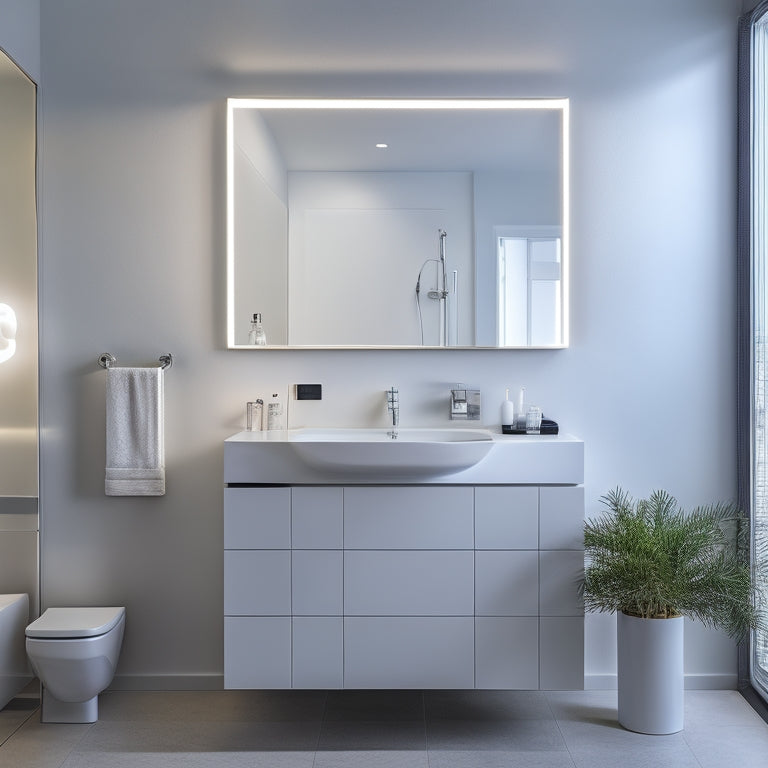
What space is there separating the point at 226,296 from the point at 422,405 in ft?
2.66

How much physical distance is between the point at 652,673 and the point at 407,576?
807 mm

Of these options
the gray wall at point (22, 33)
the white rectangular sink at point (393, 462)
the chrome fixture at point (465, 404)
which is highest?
the gray wall at point (22, 33)

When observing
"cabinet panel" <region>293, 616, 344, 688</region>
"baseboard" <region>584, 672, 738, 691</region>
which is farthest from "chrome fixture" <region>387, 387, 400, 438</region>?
"baseboard" <region>584, 672, 738, 691</region>

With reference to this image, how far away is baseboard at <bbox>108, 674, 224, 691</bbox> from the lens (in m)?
2.60

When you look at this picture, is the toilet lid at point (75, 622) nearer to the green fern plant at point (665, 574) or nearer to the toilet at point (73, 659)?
the toilet at point (73, 659)

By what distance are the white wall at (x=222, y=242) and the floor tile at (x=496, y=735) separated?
42 centimetres

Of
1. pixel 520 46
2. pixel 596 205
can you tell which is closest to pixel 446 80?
pixel 520 46

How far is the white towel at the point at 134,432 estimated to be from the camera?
250cm

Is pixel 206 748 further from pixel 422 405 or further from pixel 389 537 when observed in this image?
A: pixel 422 405

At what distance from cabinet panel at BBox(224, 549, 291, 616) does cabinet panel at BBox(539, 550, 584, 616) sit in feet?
2.54

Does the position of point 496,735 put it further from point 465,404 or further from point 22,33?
point 22,33

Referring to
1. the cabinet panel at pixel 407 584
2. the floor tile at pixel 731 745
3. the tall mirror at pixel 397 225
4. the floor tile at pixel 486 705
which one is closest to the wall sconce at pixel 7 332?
the tall mirror at pixel 397 225

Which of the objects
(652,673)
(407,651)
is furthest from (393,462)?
(652,673)

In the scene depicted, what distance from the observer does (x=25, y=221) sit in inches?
98.1
